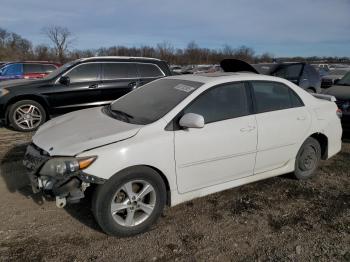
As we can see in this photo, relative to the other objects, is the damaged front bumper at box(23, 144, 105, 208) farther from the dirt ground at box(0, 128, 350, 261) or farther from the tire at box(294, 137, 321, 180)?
the tire at box(294, 137, 321, 180)

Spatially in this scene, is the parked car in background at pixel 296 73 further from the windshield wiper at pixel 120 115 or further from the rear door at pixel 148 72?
the windshield wiper at pixel 120 115

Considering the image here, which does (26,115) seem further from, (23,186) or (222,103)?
(222,103)

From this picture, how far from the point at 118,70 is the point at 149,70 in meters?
0.80

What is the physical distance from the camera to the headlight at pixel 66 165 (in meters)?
3.18

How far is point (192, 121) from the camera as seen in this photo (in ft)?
11.6

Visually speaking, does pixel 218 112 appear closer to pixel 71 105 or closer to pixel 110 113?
pixel 110 113

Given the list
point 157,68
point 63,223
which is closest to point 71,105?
point 157,68

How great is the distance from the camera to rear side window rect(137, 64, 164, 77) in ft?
29.6

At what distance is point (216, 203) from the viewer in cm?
432

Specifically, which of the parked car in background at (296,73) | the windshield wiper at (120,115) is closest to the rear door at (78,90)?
the windshield wiper at (120,115)

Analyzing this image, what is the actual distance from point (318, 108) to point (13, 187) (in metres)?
4.34

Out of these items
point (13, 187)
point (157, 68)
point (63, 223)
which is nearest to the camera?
point (63, 223)

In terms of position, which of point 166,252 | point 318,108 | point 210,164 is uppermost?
point 318,108

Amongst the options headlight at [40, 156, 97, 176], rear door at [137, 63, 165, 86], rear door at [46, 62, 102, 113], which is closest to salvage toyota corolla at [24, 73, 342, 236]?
headlight at [40, 156, 97, 176]
